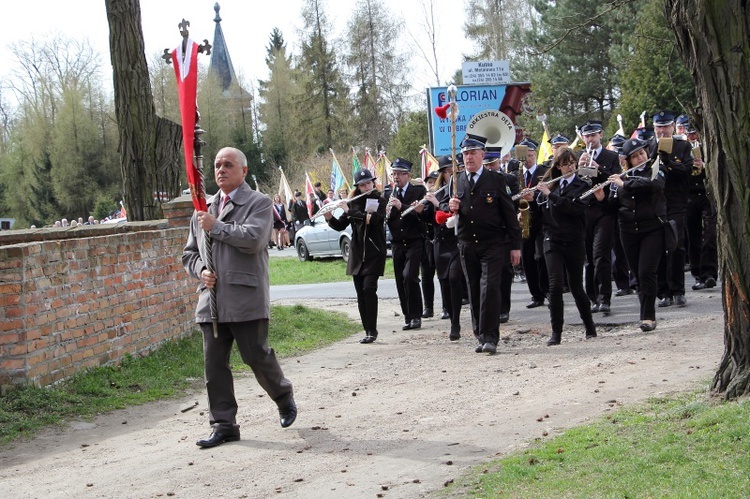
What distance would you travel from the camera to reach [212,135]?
223 ft

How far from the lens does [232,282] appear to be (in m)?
7.25

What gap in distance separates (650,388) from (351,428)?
222cm

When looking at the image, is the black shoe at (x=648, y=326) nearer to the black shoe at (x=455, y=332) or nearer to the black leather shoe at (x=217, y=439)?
the black shoe at (x=455, y=332)

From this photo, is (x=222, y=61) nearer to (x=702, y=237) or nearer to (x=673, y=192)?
(x=702, y=237)

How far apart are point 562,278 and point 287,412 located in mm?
4476

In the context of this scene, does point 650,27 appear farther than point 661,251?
Yes

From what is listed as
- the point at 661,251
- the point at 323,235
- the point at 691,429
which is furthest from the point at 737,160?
the point at 323,235

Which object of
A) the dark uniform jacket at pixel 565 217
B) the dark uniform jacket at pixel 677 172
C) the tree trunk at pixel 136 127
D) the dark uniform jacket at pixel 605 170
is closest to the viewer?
the dark uniform jacket at pixel 565 217

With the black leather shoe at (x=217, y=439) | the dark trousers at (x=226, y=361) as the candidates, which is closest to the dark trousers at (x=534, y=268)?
the dark trousers at (x=226, y=361)

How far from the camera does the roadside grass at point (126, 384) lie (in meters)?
8.55

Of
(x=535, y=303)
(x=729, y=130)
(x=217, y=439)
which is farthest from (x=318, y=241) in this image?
(x=729, y=130)

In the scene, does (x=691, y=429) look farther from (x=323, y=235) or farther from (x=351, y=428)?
(x=323, y=235)

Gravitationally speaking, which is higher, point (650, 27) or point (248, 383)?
point (650, 27)

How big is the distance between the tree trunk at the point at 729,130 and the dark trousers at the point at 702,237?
8322 mm
